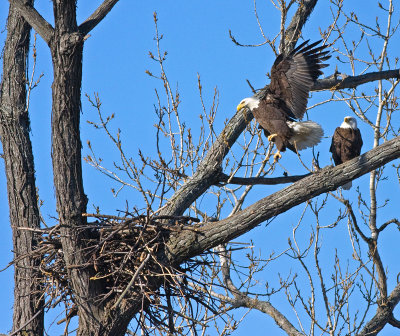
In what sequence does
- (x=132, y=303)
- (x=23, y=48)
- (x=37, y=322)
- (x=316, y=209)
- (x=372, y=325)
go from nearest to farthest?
(x=132, y=303)
(x=37, y=322)
(x=23, y=48)
(x=372, y=325)
(x=316, y=209)

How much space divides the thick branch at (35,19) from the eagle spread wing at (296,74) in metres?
2.07

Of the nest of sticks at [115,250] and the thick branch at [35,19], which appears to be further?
the thick branch at [35,19]

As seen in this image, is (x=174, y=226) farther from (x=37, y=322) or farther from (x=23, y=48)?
(x=23, y=48)

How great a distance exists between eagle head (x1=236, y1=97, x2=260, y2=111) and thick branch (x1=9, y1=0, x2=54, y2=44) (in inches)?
78.5

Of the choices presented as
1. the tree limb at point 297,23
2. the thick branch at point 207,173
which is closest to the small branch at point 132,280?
the thick branch at point 207,173

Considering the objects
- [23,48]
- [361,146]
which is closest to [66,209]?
[23,48]

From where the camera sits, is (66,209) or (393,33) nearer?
(66,209)

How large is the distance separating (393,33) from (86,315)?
4.50 m

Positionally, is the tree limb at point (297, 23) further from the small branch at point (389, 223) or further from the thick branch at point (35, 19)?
the thick branch at point (35, 19)

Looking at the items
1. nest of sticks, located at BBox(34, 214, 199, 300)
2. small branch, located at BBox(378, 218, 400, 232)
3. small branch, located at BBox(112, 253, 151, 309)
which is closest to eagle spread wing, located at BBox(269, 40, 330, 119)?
small branch, located at BBox(378, 218, 400, 232)

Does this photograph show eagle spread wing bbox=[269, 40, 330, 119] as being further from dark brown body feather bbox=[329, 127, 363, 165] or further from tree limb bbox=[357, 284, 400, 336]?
tree limb bbox=[357, 284, 400, 336]

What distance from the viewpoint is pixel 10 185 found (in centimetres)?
416

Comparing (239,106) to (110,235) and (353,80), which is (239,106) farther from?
(110,235)

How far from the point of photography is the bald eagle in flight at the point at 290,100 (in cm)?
515
